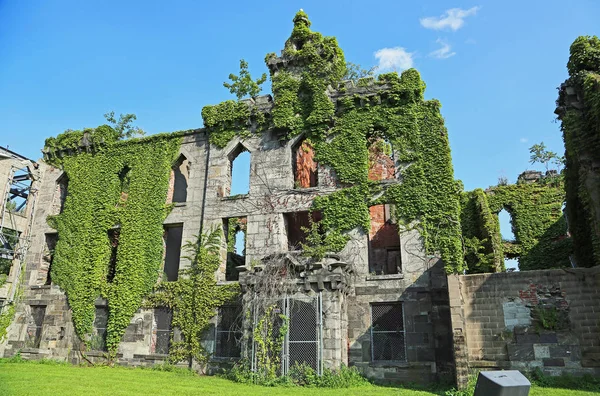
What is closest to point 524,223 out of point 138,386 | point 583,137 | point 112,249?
point 583,137

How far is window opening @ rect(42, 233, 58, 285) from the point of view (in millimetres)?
20283

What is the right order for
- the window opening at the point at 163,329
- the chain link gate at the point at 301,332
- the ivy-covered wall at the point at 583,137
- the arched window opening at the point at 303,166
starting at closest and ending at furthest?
the chain link gate at the point at 301,332 < the ivy-covered wall at the point at 583,137 < the window opening at the point at 163,329 < the arched window opening at the point at 303,166

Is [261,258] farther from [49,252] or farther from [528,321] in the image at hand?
[49,252]

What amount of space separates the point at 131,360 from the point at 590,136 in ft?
59.7

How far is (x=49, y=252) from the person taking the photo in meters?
20.5

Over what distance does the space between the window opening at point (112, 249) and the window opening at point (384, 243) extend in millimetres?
12152

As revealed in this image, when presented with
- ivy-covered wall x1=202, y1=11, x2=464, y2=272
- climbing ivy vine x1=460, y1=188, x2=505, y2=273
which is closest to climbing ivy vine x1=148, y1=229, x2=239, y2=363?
ivy-covered wall x1=202, y1=11, x2=464, y2=272

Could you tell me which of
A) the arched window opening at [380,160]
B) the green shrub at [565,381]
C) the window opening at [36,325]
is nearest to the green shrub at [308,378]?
the green shrub at [565,381]

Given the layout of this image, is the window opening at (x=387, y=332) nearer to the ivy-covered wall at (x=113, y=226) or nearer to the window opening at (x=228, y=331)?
the window opening at (x=228, y=331)

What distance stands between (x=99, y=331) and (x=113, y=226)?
14.9 ft

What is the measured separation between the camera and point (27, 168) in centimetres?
2148

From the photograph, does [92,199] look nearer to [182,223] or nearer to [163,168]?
[163,168]

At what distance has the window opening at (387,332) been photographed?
1398cm

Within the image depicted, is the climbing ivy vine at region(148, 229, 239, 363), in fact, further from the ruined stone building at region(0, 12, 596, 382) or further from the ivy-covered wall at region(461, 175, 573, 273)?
the ivy-covered wall at region(461, 175, 573, 273)
